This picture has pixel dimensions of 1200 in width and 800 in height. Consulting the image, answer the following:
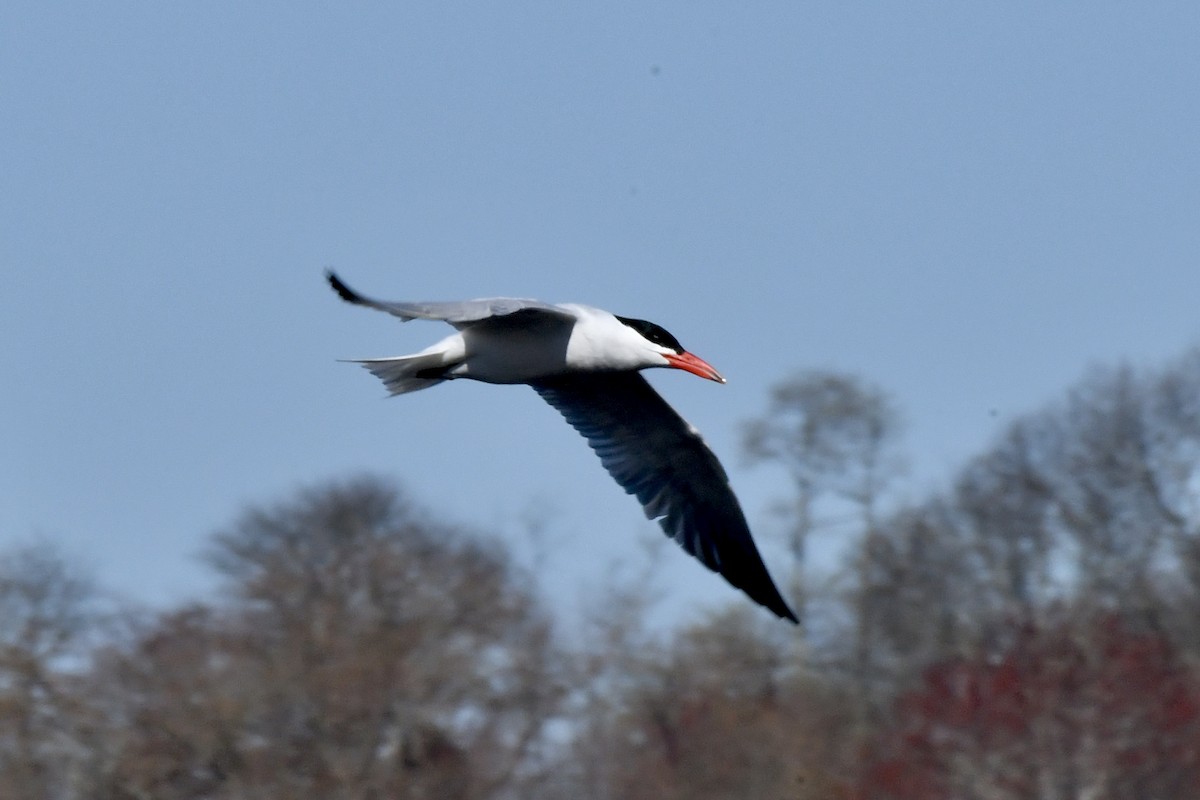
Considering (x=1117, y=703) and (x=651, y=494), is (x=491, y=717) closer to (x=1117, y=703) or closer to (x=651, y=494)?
(x=1117, y=703)

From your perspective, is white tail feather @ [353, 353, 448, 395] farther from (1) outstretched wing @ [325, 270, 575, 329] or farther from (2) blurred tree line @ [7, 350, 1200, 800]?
(2) blurred tree line @ [7, 350, 1200, 800]

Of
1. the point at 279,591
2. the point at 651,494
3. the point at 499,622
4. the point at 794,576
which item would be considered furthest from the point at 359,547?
the point at 651,494

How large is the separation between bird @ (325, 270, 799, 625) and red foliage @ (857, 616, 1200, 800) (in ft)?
39.8

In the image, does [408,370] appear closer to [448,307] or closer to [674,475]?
[448,307]

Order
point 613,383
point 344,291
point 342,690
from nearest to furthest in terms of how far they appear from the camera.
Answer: point 344,291, point 613,383, point 342,690

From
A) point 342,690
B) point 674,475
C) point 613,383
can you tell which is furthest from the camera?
point 342,690

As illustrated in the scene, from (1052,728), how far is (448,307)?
53.2 ft

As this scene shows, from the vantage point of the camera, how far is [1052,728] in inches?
953

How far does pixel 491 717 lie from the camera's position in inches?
928

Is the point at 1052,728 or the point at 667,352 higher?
the point at 1052,728

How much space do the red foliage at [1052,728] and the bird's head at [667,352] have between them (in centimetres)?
1367

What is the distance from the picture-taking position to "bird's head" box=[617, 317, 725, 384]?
1009cm

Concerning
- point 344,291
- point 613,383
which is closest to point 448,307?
point 344,291

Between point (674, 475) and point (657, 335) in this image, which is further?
point (674, 475)
